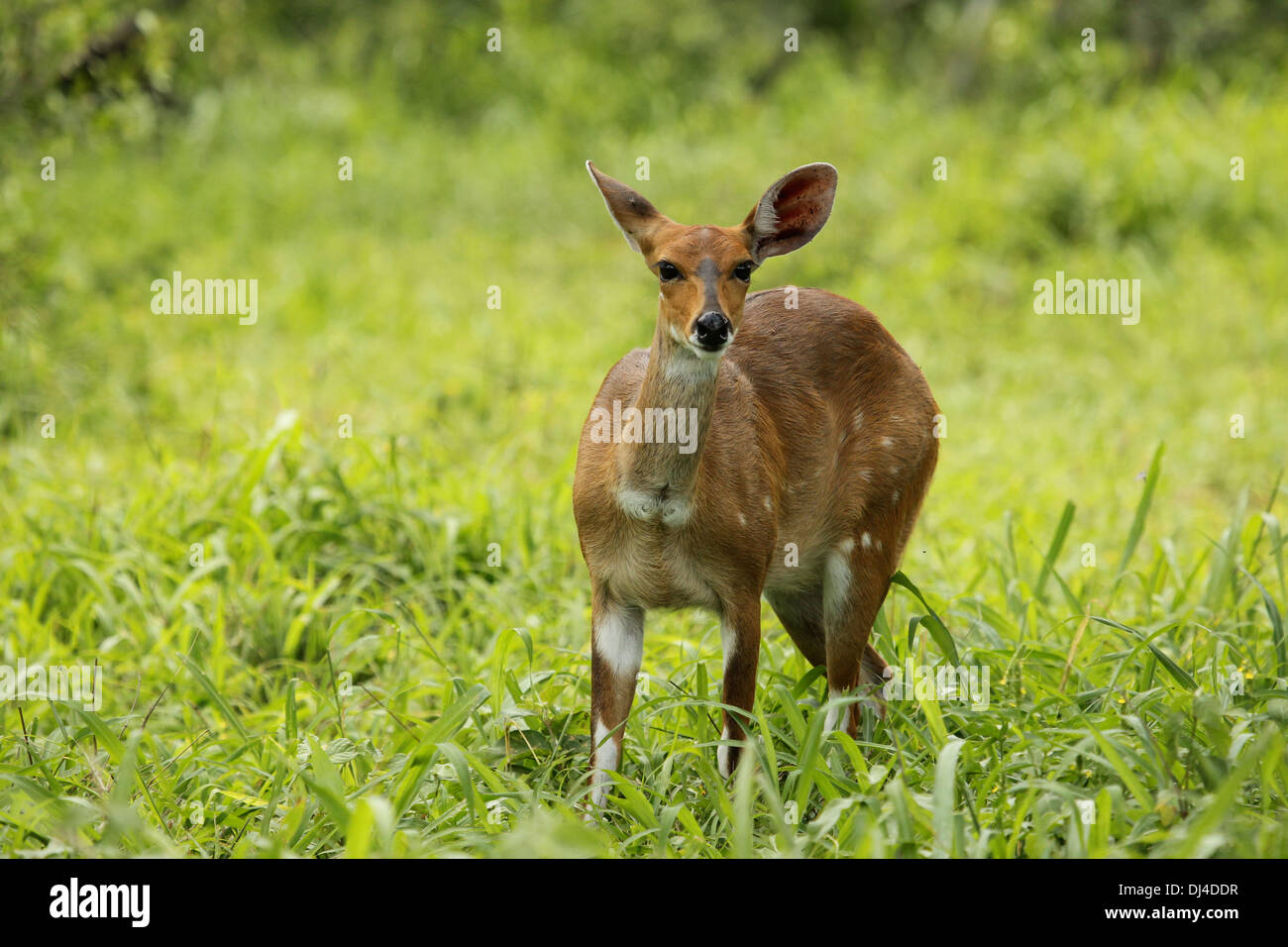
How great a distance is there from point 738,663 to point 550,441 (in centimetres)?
320

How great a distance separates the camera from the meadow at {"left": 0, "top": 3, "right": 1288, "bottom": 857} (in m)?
3.39

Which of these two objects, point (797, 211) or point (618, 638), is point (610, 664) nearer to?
point (618, 638)

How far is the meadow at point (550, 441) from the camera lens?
339 cm

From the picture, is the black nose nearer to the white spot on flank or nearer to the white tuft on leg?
the white spot on flank

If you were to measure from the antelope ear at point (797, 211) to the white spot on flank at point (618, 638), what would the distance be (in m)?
0.97

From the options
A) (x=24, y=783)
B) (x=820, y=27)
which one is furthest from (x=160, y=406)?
(x=820, y=27)

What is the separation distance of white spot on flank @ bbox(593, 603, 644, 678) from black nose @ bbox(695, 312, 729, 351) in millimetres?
785

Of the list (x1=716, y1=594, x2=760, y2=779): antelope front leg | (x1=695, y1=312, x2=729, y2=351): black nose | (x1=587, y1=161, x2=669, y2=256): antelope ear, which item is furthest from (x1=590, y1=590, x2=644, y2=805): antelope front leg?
(x1=587, y1=161, x2=669, y2=256): antelope ear

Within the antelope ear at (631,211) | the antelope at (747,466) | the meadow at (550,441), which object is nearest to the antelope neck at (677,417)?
the antelope at (747,466)

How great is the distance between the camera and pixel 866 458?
4.02m

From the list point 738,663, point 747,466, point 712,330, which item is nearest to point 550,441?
point 747,466

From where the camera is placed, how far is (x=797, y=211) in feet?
11.9

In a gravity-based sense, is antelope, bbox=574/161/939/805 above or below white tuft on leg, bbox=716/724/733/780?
above

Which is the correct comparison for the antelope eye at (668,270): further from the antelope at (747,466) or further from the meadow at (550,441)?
the meadow at (550,441)
